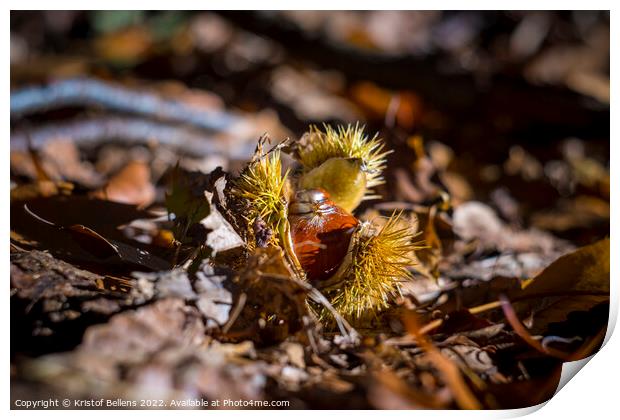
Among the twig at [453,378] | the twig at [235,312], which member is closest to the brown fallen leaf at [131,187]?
the twig at [235,312]

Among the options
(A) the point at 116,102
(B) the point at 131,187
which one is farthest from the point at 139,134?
(B) the point at 131,187

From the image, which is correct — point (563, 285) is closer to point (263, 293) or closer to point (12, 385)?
point (263, 293)

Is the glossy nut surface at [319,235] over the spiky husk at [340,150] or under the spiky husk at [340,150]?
under

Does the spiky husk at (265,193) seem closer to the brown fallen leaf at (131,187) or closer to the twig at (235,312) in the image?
the twig at (235,312)

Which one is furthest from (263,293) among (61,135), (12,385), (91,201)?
(61,135)

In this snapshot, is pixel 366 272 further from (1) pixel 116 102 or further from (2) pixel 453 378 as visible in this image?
(1) pixel 116 102

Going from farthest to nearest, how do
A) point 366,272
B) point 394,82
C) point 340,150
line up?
point 394,82 < point 340,150 < point 366,272

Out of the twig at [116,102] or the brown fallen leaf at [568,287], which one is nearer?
the brown fallen leaf at [568,287]
